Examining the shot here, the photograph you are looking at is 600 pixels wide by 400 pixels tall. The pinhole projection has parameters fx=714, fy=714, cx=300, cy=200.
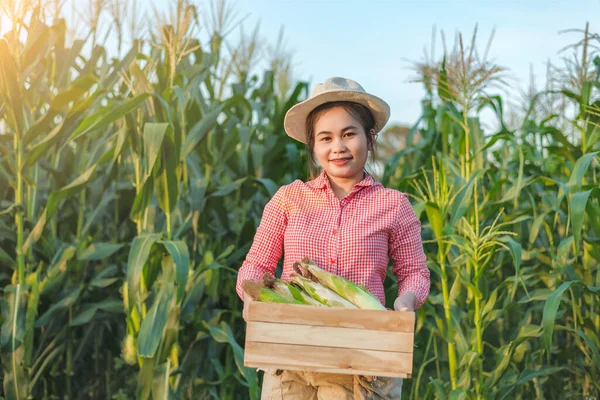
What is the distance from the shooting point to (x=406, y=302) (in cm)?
194

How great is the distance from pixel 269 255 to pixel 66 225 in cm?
225

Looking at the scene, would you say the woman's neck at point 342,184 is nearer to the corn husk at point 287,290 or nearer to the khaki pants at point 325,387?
the corn husk at point 287,290

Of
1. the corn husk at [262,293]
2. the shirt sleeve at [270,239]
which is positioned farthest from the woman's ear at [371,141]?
the corn husk at [262,293]

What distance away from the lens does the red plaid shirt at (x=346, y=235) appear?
2.11 m

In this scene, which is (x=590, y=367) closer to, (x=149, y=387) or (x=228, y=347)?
(x=228, y=347)

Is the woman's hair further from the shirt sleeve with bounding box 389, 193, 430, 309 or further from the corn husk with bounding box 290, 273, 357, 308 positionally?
the corn husk with bounding box 290, 273, 357, 308

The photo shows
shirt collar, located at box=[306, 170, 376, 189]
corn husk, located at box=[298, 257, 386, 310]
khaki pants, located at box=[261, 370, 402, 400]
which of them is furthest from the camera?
shirt collar, located at box=[306, 170, 376, 189]

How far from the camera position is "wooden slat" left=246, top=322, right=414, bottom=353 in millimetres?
1714

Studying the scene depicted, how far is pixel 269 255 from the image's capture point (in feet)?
7.23

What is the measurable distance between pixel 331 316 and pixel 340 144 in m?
0.58

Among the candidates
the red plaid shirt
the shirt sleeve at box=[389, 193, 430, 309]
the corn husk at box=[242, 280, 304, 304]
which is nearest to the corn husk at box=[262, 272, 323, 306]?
the corn husk at box=[242, 280, 304, 304]

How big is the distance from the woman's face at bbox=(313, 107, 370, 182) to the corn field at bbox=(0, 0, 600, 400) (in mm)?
1088

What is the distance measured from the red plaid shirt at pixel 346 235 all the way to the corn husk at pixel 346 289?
0.15 meters

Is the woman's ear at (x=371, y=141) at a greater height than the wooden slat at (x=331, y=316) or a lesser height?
greater
